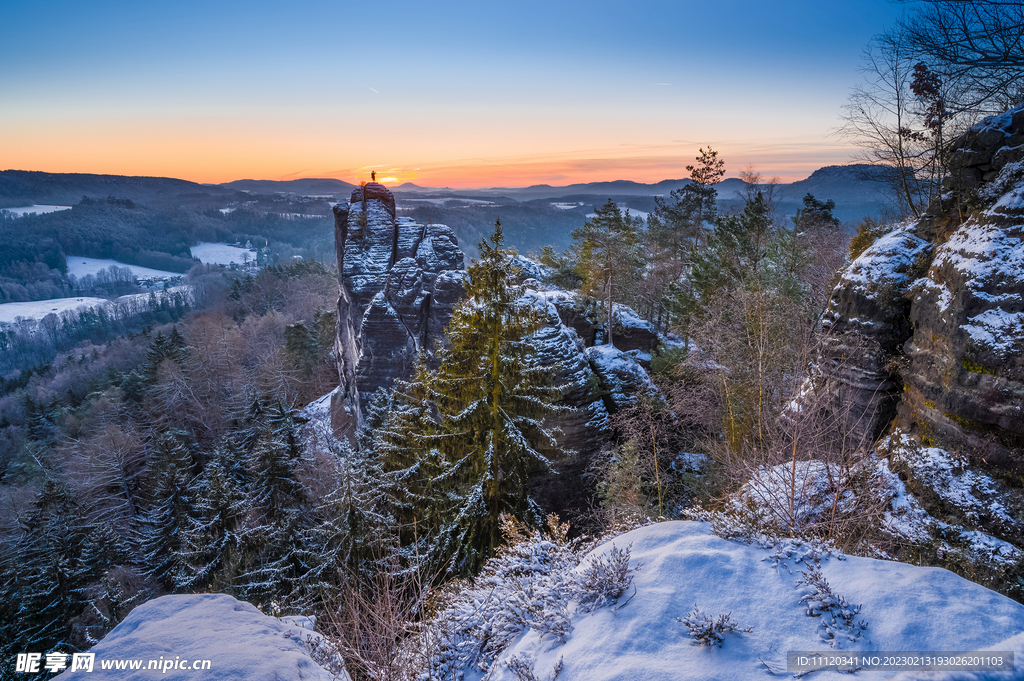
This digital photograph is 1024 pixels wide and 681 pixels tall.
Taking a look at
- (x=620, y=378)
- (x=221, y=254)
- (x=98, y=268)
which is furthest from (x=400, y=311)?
(x=98, y=268)

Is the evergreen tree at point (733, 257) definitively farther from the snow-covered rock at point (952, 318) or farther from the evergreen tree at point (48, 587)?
the evergreen tree at point (48, 587)

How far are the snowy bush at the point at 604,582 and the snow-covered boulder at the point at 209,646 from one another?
12.5 ft

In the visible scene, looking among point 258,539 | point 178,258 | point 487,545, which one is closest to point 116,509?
point 258,539

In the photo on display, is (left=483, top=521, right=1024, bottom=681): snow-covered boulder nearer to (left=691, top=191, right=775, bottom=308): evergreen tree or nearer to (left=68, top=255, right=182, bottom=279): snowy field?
(left=691, top=191, right=775, bottom=308): evergreen tree

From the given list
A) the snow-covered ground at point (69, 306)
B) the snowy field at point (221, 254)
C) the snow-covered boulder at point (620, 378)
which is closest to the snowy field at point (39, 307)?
the snow-covered ground at point (69, 306)

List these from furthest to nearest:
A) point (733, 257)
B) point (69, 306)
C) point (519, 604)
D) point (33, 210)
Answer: point (33, 210) → point (69, 306) → point (733, 257) → point (519, 604)

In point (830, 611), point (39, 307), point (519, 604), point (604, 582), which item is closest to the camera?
point (830, 611)

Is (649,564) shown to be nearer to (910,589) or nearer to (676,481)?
(910,589)

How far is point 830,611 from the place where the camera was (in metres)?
4.76

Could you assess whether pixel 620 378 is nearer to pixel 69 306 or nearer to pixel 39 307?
pixel 69 306

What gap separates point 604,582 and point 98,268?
643 feet

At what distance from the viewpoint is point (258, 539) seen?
51.0ft

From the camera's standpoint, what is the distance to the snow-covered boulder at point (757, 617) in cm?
430

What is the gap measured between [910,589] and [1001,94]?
38.1ft
